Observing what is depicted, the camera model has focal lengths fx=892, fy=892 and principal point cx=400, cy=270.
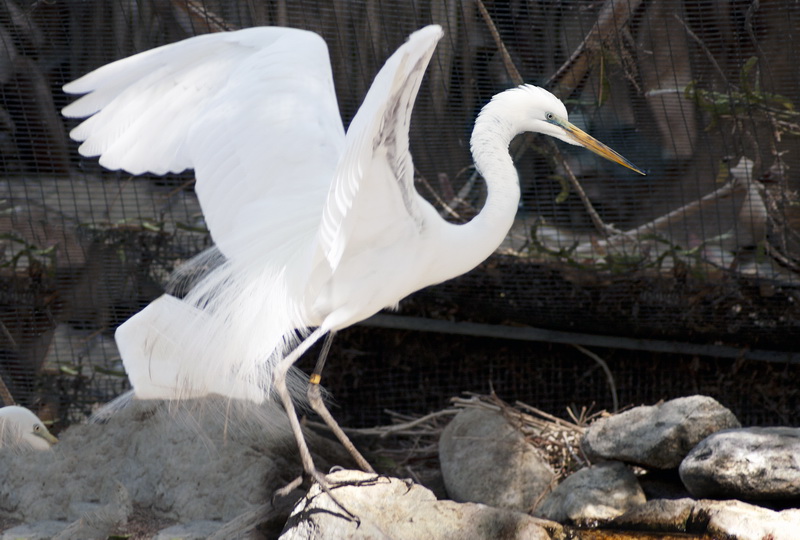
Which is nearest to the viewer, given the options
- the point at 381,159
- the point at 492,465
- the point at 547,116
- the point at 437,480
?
the point at 381,159

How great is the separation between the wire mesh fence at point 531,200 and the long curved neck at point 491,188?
1.09 metres

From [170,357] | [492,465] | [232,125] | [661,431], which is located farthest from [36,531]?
[661,431]

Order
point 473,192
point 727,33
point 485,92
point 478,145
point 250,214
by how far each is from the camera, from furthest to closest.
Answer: point 473,192, point 485,92, point 727,33, point 250,214, point 478,145

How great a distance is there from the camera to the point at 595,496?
101 inches

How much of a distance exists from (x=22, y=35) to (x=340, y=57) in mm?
1199

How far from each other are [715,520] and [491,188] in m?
0.95

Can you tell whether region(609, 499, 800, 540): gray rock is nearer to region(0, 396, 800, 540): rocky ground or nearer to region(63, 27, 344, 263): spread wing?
region(0, 396, 800, 540): rocky ground

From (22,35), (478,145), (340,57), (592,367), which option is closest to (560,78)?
(340,57)

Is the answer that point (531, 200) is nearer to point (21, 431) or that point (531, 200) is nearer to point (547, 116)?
point (547, 116)

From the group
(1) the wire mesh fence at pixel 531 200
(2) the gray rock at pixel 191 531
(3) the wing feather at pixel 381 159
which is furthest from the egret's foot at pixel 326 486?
(1) the wire mesh fence at pixel 531 200

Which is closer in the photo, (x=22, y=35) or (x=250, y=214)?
(x=250, y=214)

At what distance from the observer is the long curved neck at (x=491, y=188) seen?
2275mm

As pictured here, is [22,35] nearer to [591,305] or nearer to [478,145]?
[478,145]

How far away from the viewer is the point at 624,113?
11.1 feet
